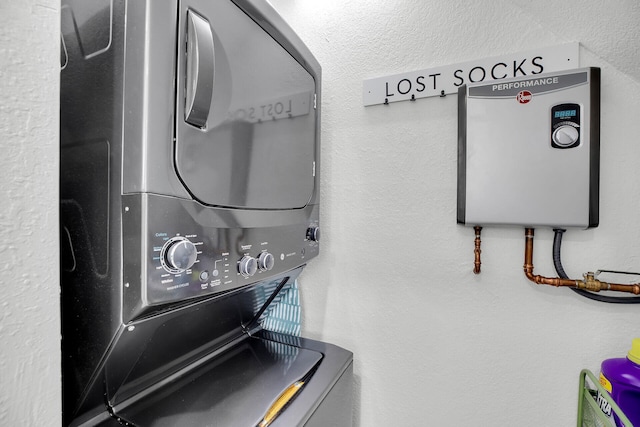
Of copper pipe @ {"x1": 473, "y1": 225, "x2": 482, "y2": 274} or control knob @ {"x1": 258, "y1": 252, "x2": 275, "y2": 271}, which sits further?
copper pipe @ {"x1": 473, "y1": 225, "x2": 482, "y2": 274}

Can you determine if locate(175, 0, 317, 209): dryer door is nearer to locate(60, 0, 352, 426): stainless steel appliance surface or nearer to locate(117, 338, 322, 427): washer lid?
locate(60, 0, 352, 426): stainless steel appliance surface

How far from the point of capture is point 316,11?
5.67 feet

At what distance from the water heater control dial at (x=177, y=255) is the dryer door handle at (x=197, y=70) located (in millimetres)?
299

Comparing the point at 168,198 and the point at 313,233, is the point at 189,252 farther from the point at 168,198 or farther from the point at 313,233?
the point at 313,233

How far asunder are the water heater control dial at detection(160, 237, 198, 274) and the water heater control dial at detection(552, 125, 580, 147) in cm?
139

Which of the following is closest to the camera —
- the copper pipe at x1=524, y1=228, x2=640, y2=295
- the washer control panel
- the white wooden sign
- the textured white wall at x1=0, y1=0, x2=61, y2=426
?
the textured white wall at x1=0, y1=0, x2=61, y2=426

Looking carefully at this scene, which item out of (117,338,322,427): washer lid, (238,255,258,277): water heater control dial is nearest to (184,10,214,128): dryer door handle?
(238,255,258,277): water heater control dial

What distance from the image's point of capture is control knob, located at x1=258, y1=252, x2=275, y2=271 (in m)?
1.02

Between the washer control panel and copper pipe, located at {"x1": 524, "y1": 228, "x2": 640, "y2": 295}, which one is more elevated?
the washer control panel

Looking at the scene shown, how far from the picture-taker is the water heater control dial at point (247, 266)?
0.93m

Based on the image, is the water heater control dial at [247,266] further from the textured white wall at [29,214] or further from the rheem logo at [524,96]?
the rheem logo at [524,96]

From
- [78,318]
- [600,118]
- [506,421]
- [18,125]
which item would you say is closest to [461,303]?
[506,421]

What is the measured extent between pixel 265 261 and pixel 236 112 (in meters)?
0.48

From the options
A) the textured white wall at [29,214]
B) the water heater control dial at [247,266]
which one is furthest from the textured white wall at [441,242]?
the textured white wall at [29,214]
